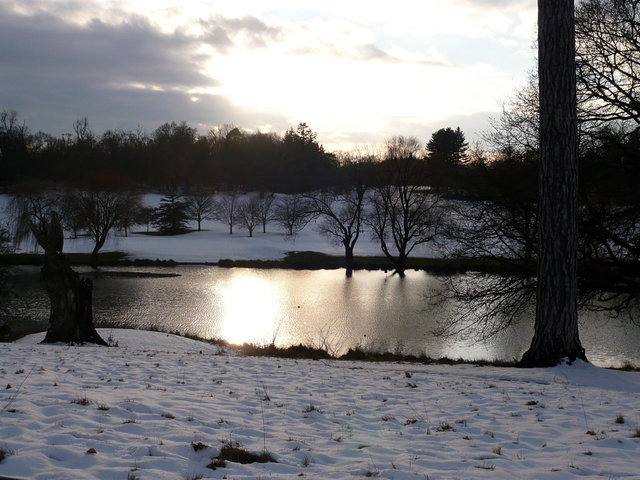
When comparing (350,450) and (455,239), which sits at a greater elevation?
(455,239)

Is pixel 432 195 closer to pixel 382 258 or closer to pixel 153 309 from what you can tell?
pixel 382 258

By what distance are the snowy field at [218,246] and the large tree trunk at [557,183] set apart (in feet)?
104

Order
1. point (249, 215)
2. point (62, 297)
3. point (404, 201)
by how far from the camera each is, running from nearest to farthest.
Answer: point (62, 297) < point (404, 201) < point (249, 215)

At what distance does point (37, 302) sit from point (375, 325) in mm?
15776

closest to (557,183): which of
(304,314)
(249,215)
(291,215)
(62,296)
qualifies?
(62,296)

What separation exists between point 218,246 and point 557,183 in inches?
1684

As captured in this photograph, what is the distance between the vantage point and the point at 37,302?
2436 centimetres

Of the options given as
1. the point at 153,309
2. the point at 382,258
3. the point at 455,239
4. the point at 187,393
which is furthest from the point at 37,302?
the point at 382,258

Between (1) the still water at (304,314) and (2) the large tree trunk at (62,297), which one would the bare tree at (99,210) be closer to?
(1) the still water at (304,314)

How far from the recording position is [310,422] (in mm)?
5488

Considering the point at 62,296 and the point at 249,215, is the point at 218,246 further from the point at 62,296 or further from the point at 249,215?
the point at 62,296

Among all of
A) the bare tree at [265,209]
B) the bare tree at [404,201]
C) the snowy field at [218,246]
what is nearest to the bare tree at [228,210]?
the snowy field at [218,246]

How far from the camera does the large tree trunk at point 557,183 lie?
9.34 m

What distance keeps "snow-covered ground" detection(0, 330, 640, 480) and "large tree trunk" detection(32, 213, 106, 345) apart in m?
4.95
